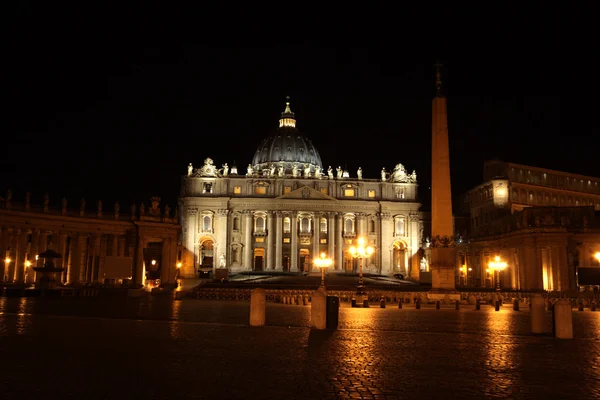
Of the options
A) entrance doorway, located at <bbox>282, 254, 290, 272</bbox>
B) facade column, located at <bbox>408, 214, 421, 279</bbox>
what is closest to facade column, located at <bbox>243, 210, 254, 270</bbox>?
entrance doorway, located at <bbox>282, 254, 290, 272</bbox>

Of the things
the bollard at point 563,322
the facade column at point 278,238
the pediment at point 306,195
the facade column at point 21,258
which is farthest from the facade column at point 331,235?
the bollard at point 563,322

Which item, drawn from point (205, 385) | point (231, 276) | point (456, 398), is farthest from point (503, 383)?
point (231, 276)

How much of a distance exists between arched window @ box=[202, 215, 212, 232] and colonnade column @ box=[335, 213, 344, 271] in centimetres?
1943

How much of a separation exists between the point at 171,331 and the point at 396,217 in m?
81.8

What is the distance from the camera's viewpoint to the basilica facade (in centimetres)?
9250

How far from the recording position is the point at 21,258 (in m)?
46.0

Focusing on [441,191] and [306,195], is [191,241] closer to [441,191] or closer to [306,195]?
[306,195]

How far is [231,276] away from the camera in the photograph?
265 feet

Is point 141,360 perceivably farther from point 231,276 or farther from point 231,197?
point 231,197

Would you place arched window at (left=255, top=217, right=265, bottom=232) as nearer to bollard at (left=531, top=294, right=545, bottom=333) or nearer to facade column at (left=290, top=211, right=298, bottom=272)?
facade column at (left=290, top=211, right=298, bottom=272)

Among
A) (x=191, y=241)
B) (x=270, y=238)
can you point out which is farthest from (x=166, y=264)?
(x=270, y=238)

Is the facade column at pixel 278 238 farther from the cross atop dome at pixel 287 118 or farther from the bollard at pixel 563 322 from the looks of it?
the bollard at pixel 563 322

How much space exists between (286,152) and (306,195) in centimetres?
2076

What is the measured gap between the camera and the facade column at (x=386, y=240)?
9500 centimetres
